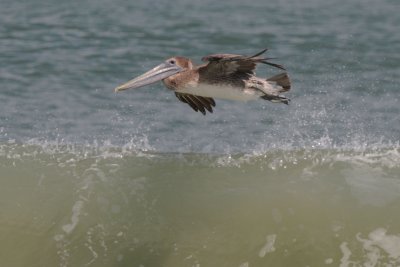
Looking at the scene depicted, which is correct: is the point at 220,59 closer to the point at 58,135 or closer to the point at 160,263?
the point at 160,263

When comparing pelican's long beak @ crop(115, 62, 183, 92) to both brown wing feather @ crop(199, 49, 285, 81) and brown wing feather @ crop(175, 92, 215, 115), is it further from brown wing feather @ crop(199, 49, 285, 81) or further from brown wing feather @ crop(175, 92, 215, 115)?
brown wing feather @ crop(175, 92, 215, 115)

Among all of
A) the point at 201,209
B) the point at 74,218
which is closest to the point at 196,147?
the point at 201,209

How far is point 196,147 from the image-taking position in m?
10.7

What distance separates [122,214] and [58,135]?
279cm

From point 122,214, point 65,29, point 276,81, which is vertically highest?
point 276,81

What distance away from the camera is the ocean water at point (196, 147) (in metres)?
8.09

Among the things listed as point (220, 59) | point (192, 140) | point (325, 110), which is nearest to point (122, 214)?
point (220, 59)

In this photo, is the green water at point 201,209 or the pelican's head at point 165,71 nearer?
the green water at point 201,209

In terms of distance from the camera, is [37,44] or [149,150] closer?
[149,150]

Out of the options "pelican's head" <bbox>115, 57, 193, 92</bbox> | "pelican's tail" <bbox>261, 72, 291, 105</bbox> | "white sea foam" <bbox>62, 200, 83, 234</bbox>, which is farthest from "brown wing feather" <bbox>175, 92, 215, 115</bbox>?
"white sea foam" <bbox>62, 200, 83, 234</bbox>

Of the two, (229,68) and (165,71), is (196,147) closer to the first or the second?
(165,71)

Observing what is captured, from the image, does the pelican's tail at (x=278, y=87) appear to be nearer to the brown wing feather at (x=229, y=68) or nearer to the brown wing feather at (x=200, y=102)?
the brown wing feather at (x=229, y=68)

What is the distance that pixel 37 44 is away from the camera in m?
15.6

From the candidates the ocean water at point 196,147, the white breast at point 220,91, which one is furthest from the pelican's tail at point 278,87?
the ocean water at point 196,147
